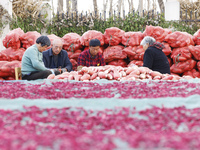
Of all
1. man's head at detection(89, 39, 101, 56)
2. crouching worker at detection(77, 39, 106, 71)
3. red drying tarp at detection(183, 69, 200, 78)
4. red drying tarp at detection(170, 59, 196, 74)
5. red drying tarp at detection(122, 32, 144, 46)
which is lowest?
red drying tarp at detection(183, 69, 200, 78)

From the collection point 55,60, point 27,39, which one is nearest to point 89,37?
point 55,60

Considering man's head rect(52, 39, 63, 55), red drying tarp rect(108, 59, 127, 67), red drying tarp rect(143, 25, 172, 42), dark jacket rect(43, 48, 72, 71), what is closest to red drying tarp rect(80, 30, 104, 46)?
red drying tarp rect(108, 59, 127, 67)

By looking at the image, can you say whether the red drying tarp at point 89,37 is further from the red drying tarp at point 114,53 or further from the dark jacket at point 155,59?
the dark jacket at point 155,59

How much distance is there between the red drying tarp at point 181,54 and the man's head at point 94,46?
145cm

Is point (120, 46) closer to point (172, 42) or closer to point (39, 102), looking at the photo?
point (172, 42)

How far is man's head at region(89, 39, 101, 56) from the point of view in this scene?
4055mm

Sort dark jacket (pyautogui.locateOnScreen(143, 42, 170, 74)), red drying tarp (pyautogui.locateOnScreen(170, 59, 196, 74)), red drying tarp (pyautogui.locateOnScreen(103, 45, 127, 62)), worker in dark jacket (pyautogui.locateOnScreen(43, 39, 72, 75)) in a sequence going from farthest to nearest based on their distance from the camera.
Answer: red drying tarp (pyautogui.locateOnScreen(103, 45, 127, 62)) < red drying tarp (pyautogui.locateOnScreen(170, 59, 196, 74)) < worker in dark jacket (pyautogui.locateOnScreen(43, 39, 72, 75)) < dark jacket (pyautogui.locateOnScreen(143, 42, 170, 74))

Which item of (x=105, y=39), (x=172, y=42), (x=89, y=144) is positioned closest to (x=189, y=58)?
(x=172, y=42)

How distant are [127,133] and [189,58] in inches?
149

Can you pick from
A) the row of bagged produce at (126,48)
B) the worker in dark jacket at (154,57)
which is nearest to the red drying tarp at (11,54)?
the row of bagged produce at (126,48)

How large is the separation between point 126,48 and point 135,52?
0.20 metres

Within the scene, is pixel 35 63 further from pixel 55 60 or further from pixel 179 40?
pixel 179 40

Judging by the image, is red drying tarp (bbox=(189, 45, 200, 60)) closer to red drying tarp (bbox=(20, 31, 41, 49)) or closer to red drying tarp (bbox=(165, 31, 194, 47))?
red drying tarp (bbox=(165, 31, 194, 47))

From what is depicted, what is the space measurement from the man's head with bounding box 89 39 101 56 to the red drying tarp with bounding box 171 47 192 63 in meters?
1.45
